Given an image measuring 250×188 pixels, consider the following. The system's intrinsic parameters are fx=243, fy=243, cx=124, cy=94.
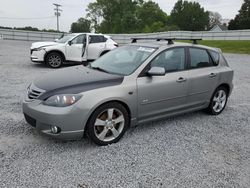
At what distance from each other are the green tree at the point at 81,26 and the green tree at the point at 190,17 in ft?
85.8

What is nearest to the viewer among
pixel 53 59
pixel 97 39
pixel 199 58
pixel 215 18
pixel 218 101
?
pixel 199 58

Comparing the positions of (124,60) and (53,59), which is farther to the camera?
(53,59)

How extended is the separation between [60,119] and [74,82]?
606 millimetres

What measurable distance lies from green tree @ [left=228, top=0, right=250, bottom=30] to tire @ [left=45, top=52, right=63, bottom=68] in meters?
52.3

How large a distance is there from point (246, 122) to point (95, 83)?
314 centimetres

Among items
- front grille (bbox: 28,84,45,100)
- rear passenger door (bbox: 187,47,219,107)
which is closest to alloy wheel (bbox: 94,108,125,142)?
front grille (bbox: 28,84,45,100)

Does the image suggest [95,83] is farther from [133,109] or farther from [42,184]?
[42,184]

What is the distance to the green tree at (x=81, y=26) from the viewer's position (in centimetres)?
7185

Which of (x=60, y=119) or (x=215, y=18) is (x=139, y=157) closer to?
(x=60, y=119)

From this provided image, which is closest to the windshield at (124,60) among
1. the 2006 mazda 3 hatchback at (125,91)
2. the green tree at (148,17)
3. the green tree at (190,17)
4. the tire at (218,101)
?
the 2006 mazda 3 hatchback at (125,91)

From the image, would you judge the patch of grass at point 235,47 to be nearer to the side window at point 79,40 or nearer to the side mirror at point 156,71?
the side window at point 79,40

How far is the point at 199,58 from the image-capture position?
4.69 m

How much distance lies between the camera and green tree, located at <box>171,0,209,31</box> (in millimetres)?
73562

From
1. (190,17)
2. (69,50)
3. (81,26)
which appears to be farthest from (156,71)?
(81,26)
